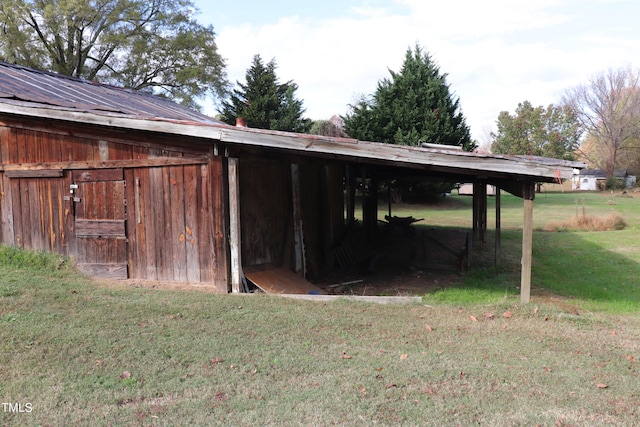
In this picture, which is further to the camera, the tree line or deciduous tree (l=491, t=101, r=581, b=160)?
deciduous tree (l=491, t=101, r=581, b=160)

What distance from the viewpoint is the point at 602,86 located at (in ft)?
190

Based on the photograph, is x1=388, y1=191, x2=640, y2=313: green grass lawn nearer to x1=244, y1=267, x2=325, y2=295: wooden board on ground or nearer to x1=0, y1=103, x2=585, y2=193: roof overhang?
x1=244, y1=267, x2=325, y2=295: wooden board on ground

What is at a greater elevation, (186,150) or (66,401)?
(186,150)

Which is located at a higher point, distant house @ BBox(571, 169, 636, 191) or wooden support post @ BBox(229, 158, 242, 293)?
distant house @ BBox(571, 169, 636, 191)

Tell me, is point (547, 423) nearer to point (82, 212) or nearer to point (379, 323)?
point (379, 323)

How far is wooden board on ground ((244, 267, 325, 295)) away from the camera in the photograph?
7.76 metres

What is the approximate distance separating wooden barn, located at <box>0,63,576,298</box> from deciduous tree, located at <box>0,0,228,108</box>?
2293 cm

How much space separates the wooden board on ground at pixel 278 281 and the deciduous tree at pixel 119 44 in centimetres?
2501

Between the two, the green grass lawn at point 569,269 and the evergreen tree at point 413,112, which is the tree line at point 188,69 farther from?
the green grass lawn at point 569,269

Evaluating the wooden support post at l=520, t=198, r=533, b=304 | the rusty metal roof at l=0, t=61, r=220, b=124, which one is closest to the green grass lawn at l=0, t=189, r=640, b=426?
the wooden support post at l=520, t=198, r=533, b=304

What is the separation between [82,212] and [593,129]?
64.5 metres

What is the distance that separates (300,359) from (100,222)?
495 centimetres

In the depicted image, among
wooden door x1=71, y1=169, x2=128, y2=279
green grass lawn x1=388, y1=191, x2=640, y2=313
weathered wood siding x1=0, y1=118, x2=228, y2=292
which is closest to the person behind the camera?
weathered wood siding x1=0, y1=118, x2=228, y2=292

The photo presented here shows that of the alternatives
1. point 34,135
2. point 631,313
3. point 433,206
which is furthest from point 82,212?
point 433,206
